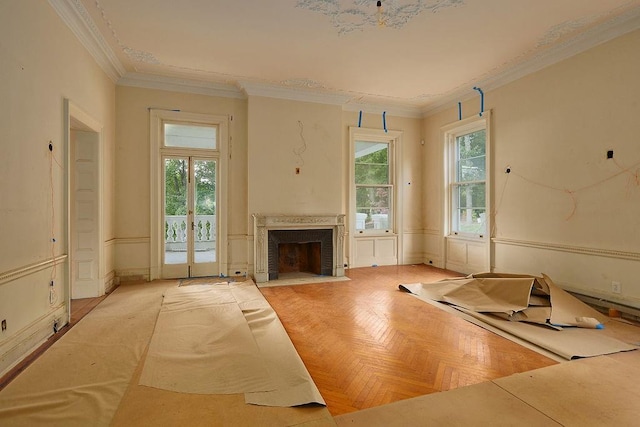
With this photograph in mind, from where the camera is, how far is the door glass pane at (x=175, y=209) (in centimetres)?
520

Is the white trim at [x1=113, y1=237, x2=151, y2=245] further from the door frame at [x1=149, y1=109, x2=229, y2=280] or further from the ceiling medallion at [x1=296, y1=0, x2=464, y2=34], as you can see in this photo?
the ceiling medallion at [x1=296, y1=0, x2=464, y2=34]

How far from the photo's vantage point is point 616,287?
3.57 metres

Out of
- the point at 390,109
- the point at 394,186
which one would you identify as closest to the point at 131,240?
the point at 394,186

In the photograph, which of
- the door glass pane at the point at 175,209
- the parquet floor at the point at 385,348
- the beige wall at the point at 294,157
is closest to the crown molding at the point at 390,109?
the beige wall at the point at 294,157

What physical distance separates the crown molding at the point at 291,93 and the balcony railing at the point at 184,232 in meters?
2.26

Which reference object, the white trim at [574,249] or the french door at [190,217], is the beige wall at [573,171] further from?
the french door at [190,217]

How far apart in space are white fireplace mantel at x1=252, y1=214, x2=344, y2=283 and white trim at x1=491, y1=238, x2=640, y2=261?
2.56 metres

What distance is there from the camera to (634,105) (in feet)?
11.2

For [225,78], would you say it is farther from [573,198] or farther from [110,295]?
[573,198]

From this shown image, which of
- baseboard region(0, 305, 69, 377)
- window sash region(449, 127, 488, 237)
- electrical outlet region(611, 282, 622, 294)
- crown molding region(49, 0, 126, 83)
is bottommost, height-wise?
baseboard region(0, 305, 69, 377)

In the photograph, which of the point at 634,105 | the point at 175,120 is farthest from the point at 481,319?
the point at 175,120

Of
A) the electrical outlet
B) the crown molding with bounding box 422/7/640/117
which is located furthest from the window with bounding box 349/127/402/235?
the electrical outlet

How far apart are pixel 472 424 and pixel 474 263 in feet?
13.7

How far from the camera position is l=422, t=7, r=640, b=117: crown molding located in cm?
346
